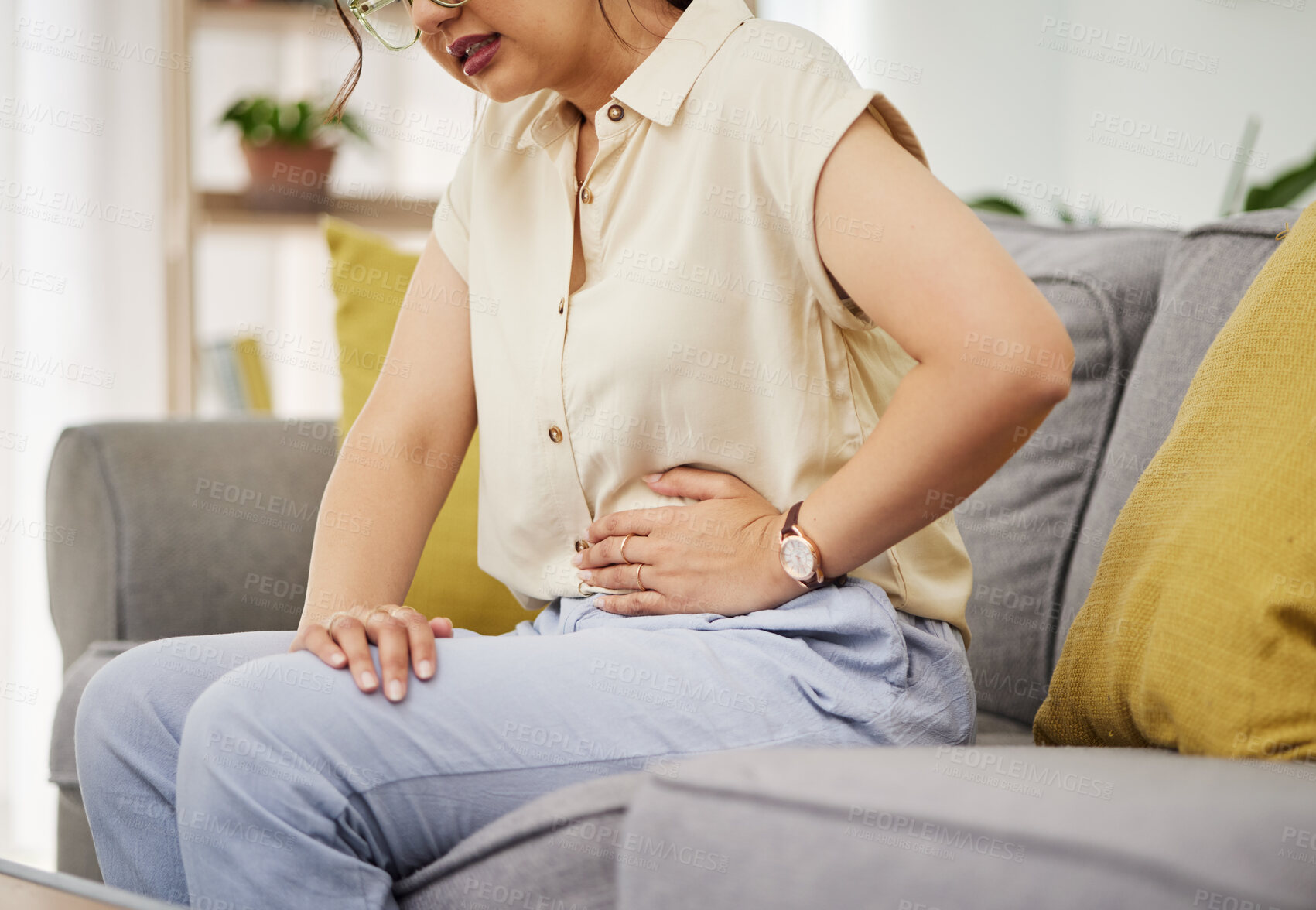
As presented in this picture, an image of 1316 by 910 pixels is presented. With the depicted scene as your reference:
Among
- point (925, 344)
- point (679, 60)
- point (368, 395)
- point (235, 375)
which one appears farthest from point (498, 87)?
point (235, 375)

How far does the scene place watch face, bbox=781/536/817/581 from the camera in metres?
0.76

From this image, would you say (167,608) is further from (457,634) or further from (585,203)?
(585,203)

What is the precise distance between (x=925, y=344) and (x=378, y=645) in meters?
0.42

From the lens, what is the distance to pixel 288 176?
7.85 ft

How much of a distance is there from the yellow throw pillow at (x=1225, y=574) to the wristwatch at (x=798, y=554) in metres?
0.21

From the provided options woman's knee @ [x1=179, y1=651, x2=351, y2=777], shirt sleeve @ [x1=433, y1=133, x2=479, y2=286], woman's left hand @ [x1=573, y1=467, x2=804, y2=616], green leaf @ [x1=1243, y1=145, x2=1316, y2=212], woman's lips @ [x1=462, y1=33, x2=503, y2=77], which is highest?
woman's lips @ [x1=462, y1=33, x2=503, y2=77]

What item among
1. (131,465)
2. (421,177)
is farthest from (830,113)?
(421,177)

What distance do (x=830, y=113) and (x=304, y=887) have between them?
61 centimetres

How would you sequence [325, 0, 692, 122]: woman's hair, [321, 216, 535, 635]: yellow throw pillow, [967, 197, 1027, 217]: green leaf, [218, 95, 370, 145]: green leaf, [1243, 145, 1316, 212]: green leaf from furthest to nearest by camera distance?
[218, 95, 370, 145]: green leaf
[967, 197, 1027, 217]: green leaf
[1243, 145, 1316, 212]: green leaf
[321, 216, 535, 635]: yellow throw pillow
[325, 0, 692, 122]: woman's hair

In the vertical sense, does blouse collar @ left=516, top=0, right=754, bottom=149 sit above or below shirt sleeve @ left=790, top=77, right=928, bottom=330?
above

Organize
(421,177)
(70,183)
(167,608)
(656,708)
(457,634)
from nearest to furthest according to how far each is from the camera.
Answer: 1. (656,708)
2. (457,634)
3. (167,608)
4. (70,183)
5. (421,177)

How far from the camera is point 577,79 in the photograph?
90cm

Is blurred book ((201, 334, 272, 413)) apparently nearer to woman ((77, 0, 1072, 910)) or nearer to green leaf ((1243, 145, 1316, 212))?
woman ((77, 0, 1072, 910))

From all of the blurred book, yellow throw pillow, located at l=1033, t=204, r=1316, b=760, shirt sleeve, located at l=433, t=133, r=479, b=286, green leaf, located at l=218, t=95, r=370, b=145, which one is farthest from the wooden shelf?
yellow throw pillow, located at l=1033, t=204, r=1316, b=760
